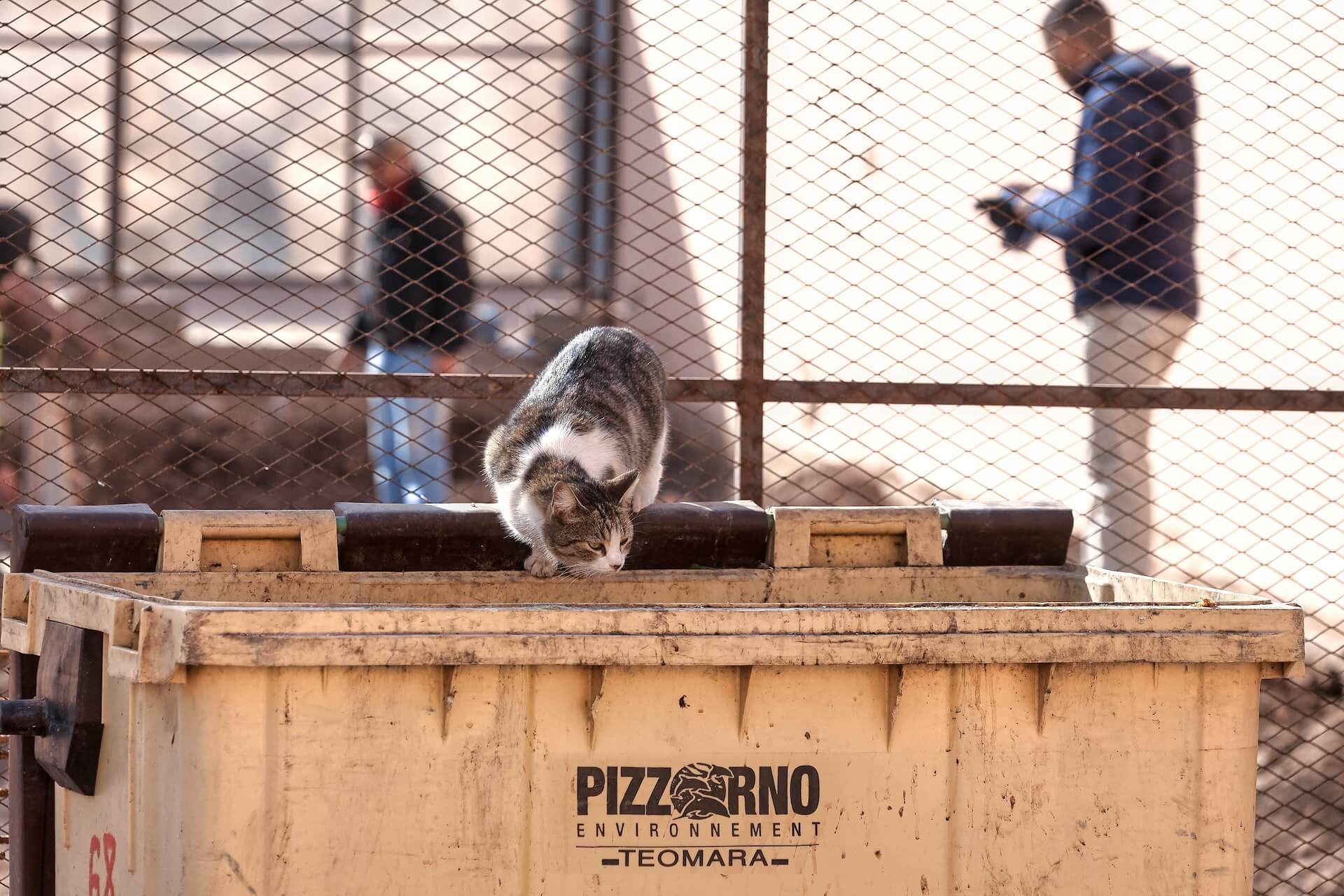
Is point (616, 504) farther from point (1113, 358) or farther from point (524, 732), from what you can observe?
point (1113, 358)

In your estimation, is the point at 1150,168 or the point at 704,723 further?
the point at 1150,168

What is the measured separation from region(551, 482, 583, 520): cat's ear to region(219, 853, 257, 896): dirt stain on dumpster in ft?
4.82

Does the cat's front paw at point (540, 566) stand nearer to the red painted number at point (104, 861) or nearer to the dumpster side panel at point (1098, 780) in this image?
the red painted number at point (104, 861)

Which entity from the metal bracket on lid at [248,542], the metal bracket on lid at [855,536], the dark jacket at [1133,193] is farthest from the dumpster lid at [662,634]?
the dark jacket at [1133,193]

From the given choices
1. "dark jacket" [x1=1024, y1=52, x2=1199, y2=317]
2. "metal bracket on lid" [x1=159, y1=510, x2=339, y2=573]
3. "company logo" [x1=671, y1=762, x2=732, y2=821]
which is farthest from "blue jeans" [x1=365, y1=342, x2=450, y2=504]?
"company logo" [x1=671, y1=762, x2=732, y2=821]

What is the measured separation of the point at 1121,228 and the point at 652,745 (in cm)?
322

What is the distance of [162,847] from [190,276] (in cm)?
934

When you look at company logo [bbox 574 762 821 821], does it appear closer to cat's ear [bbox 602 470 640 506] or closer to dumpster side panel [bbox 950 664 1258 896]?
dumpster side panel [bbox 950 664 1258 896]

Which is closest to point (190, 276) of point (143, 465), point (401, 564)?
point (143, 465)

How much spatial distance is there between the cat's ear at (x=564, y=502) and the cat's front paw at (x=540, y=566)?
130mm

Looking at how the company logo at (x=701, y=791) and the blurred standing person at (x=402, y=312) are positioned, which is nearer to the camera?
the company logo at (x=701, y=791)

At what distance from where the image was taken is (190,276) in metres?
10.6

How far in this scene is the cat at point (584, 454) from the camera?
324 cm

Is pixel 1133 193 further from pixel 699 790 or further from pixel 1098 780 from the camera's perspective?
pixel 699 790
